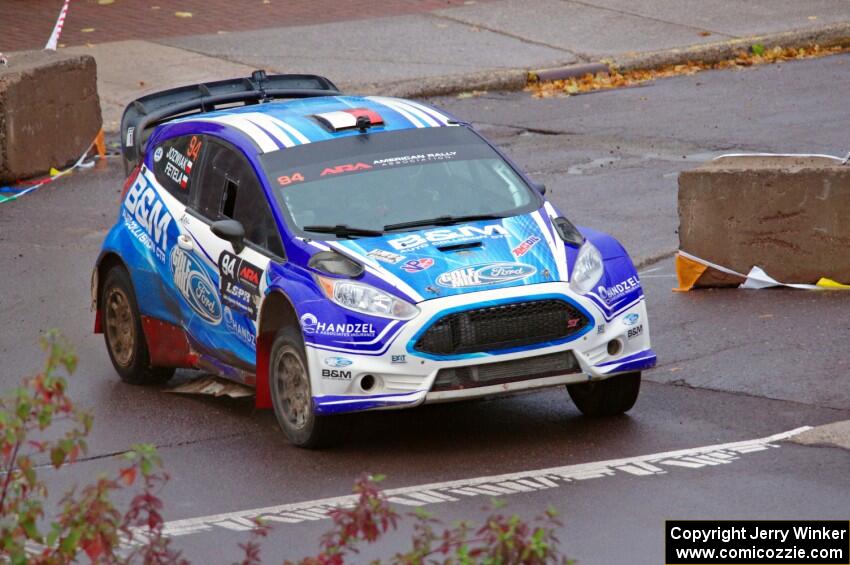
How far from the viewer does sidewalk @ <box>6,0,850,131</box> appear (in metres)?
19.9

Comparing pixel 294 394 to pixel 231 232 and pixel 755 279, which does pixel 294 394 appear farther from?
pixel 755 279

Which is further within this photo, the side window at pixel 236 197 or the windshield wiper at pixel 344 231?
the side window at pixel 236 197

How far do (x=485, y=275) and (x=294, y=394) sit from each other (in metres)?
1.26

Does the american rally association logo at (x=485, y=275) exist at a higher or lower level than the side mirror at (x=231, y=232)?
lower

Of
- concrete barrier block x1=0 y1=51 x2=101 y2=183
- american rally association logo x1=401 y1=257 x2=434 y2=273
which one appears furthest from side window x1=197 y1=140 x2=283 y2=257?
concrete barrier block x1=0 y1=51 x2=101 y2=183

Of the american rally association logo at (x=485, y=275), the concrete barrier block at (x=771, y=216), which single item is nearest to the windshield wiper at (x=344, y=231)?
the american rally association logo at (x=485, y=275)

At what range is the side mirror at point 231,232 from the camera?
9156mm

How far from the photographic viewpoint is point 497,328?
8.33 m

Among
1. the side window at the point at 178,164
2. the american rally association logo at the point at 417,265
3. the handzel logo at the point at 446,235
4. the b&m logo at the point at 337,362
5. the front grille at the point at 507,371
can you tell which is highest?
the side window at the point at 178,164

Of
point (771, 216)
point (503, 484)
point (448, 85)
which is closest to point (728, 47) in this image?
point (448, 85)

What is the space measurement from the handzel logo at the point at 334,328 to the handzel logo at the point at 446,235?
0.58 m

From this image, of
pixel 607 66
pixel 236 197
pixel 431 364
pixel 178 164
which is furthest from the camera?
pixel 607 66

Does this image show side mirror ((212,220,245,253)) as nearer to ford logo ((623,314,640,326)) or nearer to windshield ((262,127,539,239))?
windshield ((262,127,539,239))

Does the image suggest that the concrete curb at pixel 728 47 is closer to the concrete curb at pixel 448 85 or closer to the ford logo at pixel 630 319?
the concrete curb at pixel 448 85
